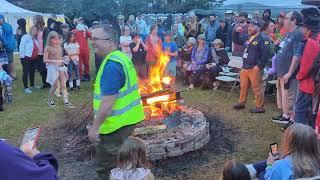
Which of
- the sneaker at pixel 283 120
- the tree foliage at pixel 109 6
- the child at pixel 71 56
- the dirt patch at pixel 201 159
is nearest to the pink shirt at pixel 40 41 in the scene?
the child at pixel 71 56

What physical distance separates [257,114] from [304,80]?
230cm

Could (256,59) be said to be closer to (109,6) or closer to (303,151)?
(303,151)

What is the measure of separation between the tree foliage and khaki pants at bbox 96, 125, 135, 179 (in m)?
22.4

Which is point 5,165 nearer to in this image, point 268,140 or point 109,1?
point 268,140

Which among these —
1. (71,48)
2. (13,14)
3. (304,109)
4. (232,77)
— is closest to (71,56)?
(71,48)

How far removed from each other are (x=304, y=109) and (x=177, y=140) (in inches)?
87.0

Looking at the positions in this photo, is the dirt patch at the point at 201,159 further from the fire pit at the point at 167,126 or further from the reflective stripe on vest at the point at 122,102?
the reflective stripe on vest at the point at 122,102

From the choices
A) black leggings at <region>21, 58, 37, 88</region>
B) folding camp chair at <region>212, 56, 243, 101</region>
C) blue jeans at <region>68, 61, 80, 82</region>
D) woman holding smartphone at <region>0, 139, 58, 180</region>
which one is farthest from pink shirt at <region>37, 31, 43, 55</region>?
woman holding smartphone at <region>0, 139, 58, 180</region>

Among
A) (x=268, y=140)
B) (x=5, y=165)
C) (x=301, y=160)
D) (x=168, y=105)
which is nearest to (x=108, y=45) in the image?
(x=301, y=160)

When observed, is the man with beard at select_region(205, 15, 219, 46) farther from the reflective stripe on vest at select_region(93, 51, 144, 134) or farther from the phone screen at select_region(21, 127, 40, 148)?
the phone screen at select_region(21, 127, 40, 148)

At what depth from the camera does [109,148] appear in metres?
4.04

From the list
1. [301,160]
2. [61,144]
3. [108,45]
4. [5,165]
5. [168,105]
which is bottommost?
[61,144]

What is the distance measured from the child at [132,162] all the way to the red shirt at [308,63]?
3.72 m

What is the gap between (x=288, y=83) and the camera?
7.34 metres
